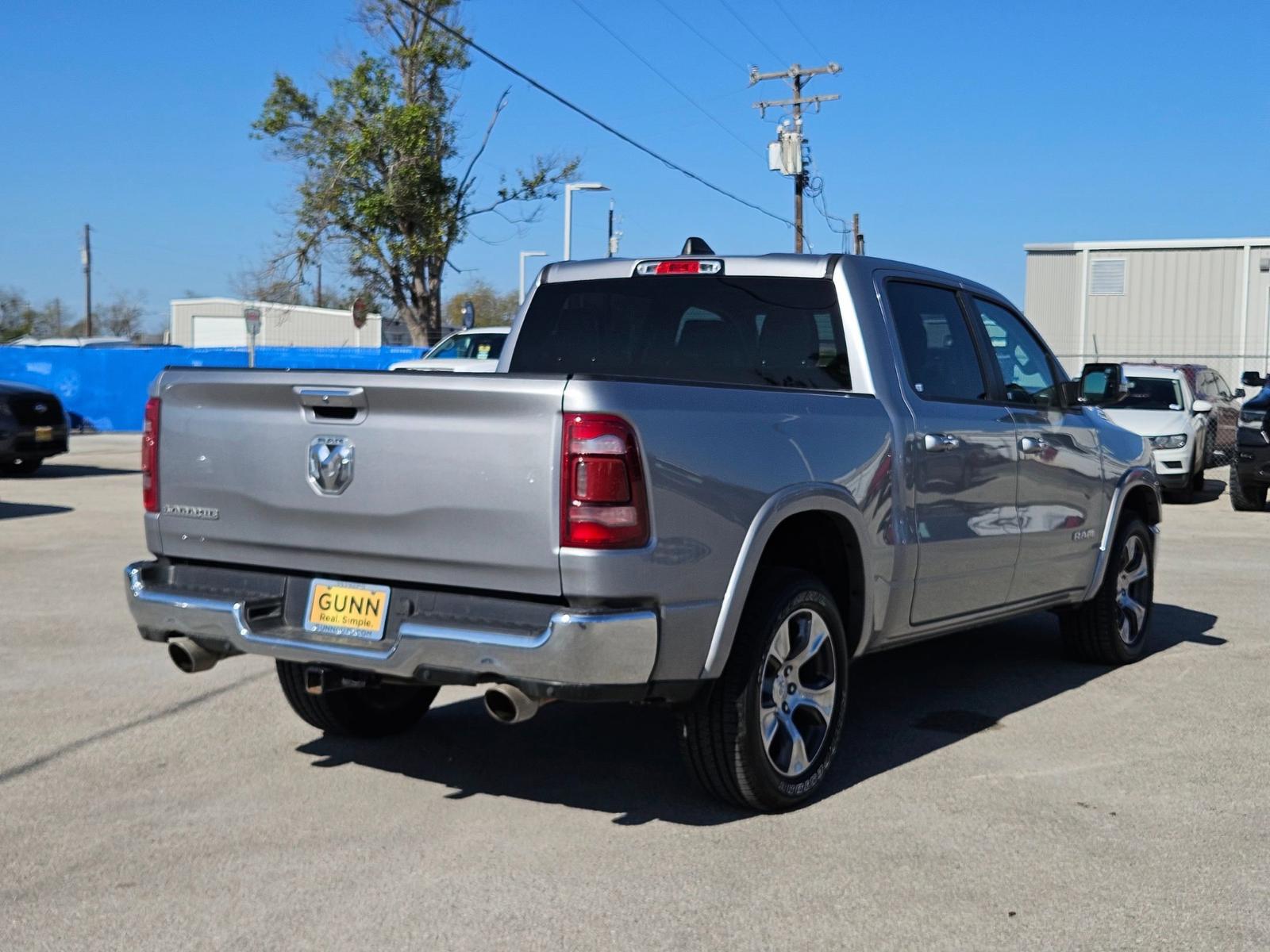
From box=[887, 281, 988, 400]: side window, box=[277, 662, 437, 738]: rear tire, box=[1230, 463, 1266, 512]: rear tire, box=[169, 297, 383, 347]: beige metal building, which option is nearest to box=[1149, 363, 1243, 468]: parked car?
box=[1230, 463, 1266, 512]: rear tire

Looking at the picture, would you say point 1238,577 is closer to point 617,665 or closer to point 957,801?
point 957,801

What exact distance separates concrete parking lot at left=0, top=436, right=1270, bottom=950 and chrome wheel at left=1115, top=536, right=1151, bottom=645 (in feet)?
0.67

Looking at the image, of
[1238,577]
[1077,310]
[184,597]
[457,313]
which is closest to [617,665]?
[184,597]

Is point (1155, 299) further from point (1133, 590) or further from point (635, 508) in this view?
point (635, 508)

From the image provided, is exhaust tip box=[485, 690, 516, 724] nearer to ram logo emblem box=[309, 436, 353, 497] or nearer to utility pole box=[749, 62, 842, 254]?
ram logo emblem box=[309, 436, 353, 497]

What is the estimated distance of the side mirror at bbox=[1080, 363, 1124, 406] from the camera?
7203 mm

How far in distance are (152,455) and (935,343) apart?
3132 millimetres

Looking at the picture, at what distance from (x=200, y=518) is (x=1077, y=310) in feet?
125

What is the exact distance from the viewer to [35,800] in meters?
5.05

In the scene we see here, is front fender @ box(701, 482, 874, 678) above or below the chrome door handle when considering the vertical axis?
below

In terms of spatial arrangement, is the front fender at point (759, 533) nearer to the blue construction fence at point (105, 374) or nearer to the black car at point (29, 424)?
the black car at point (29, 424)

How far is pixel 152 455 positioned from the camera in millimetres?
5098

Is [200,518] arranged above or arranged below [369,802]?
above

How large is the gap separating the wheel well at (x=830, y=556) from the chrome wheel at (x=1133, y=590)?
2.66 m
